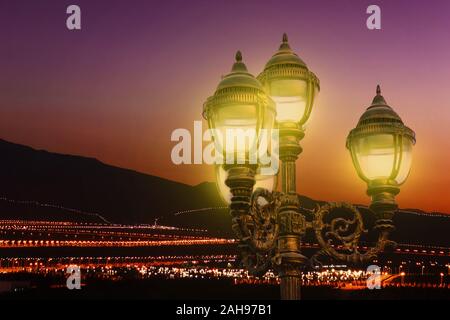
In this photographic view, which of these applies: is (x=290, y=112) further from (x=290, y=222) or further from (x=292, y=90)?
(x=290, y=222)

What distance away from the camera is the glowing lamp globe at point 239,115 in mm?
6039

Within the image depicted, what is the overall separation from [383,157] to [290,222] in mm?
1258

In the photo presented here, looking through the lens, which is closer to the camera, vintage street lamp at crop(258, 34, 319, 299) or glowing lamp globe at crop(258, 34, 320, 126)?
vintage street lamp at crop(258, 34, 319, 299)

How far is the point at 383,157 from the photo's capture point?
23.4 feet

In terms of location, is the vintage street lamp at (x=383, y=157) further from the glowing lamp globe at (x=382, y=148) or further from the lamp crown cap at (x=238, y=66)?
the lamp crown cap at (x=238, y=66)

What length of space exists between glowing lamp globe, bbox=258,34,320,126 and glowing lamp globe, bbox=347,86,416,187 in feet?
2.31

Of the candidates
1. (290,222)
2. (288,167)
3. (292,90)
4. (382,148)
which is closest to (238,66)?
(292,90)

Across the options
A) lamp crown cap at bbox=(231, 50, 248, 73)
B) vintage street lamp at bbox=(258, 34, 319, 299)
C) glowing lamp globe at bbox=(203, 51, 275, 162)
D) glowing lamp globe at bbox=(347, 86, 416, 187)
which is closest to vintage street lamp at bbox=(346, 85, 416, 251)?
glowing lamp globe at bbox=(347, 86, 416, 187)

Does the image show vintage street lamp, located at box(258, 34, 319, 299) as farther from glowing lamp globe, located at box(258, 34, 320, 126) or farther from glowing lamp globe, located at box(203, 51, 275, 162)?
glowing lamp globe, located at box(203, 51, 275, 162)

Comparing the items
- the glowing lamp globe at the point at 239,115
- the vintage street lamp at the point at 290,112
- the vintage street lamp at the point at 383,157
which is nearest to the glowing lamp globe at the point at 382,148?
the vintage street lamp at the point at 383,157

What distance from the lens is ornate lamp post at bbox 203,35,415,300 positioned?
20.1 feet

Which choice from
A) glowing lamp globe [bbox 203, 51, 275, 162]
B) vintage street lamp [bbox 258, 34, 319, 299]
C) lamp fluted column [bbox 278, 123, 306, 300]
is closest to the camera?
glowing lamp globe [bbox 203, 51, 275, 162]

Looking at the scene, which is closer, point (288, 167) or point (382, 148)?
point (288, 167)
